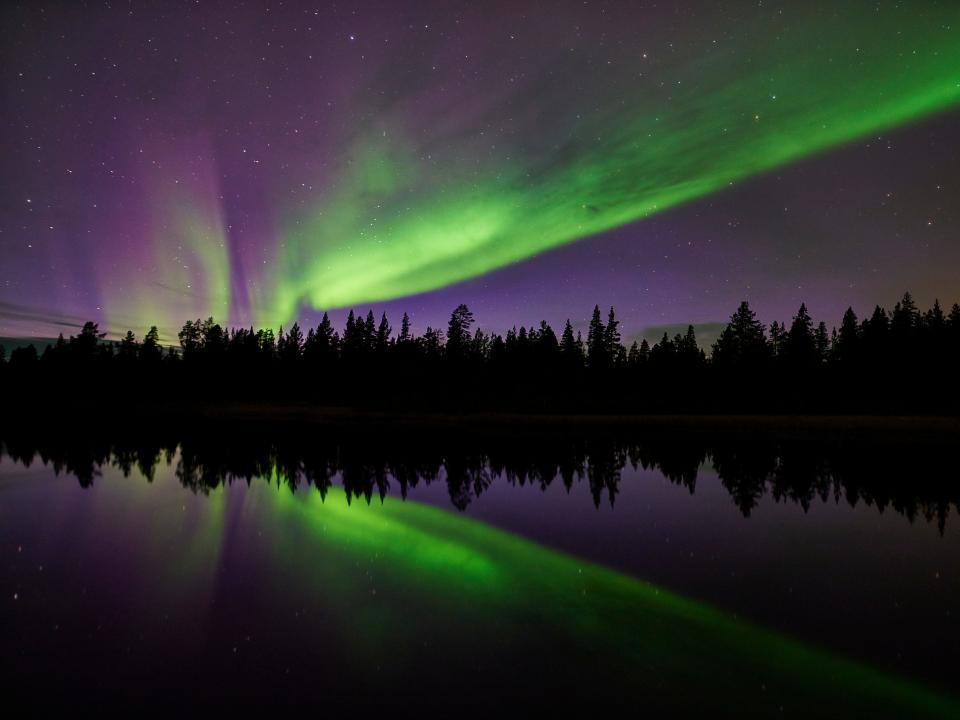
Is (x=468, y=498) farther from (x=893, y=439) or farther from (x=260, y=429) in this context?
(x=893, y=439)

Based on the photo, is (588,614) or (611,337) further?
(611,337)

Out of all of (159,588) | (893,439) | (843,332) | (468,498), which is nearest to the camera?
(159,588)

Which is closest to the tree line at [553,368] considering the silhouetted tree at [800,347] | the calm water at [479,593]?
the silhouetted tree at [800,347]

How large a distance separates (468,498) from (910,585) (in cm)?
1417

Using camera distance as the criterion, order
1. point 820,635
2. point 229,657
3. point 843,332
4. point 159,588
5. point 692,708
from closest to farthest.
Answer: point 692,708
point 229,657
point 820,635
point 159,588
point 843,332

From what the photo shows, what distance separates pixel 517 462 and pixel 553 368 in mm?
75571

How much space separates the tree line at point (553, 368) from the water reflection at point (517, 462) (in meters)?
36.6

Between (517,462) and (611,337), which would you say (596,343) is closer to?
(611,337)

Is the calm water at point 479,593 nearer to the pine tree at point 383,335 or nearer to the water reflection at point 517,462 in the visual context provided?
the water reflection at point 517,462

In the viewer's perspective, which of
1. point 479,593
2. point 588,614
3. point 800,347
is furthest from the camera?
point 800,347

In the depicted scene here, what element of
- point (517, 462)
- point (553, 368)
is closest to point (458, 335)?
point (553, 368)

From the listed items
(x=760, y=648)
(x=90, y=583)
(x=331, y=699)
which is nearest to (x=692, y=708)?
(x=760, y=648)

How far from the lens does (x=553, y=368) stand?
10506 centimetres

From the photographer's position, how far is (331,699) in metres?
6.57
